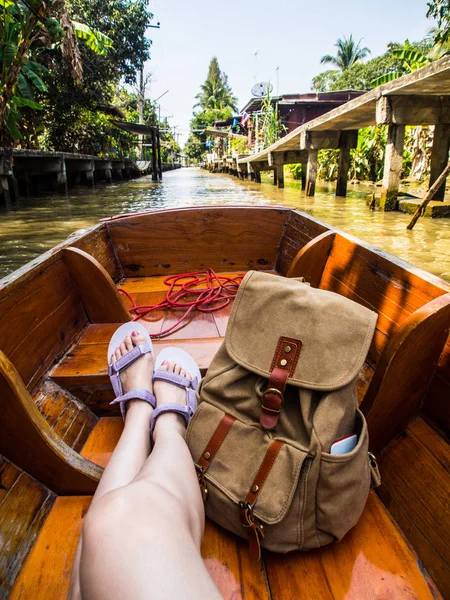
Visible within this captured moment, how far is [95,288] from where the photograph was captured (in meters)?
1.77

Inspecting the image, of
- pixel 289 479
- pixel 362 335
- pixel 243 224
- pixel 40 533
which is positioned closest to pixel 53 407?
pixel 40 533

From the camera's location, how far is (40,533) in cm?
93

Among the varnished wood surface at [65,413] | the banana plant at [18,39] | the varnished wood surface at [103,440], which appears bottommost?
the varnished wood surface at [103,440]

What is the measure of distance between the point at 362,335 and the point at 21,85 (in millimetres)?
9500

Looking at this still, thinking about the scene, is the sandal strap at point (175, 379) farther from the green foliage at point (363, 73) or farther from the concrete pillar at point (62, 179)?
the green foliage at point (363, 73)

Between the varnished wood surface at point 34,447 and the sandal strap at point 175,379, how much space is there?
13.4 inches

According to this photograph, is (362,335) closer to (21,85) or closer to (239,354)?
(239,354)

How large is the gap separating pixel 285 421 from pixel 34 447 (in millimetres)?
603

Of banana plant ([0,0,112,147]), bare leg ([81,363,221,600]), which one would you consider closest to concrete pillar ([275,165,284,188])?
banana plant ([0,0,112,147])

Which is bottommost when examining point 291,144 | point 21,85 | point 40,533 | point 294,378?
point 40,533

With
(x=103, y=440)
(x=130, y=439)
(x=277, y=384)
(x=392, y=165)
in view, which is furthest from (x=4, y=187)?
(x=277, y=384)

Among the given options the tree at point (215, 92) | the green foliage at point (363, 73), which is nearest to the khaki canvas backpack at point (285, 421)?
the green foliage at point (363, 73)

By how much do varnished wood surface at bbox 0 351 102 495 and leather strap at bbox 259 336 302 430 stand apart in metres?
0.48

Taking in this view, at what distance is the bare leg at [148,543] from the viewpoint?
573 mm
